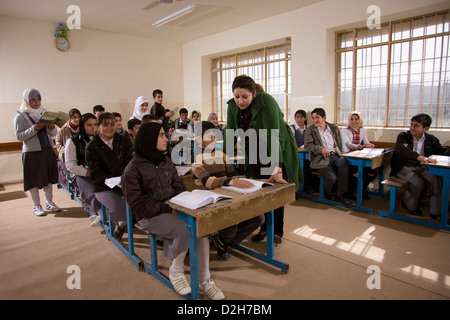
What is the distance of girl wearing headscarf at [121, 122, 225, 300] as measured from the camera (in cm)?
Result: 199

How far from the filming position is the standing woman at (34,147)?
3.62 meters

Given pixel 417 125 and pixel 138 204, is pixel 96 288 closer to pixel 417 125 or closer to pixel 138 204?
pixel 138 204

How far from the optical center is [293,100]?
551 cm

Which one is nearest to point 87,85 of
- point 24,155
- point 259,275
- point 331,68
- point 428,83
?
point 24,155

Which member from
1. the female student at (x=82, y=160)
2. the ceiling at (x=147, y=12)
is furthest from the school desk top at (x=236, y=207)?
the ceiling at (x=147, y=12)

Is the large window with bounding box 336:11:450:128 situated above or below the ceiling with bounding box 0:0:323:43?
below

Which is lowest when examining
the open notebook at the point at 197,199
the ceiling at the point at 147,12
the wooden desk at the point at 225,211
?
the wooden desk at the point at 225,211

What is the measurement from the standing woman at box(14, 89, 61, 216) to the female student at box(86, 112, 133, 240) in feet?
4.31

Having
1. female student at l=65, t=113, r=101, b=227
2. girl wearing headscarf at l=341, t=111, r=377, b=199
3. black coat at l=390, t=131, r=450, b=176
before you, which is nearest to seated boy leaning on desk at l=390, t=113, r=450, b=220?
black coat at l=390, t=131, r=450, b=176

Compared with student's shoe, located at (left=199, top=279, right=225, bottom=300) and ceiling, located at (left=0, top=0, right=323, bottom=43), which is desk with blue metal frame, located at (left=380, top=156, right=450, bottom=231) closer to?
student's shoe, located at (left=199, top=279, right=225, bottom=300)

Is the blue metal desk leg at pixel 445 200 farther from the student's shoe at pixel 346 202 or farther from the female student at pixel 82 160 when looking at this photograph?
the female student at pixel 82 160

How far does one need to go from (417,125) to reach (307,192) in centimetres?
166

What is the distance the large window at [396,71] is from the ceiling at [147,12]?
3.92 ft

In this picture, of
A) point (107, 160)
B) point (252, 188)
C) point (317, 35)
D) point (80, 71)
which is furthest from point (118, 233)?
point (80, 71)
